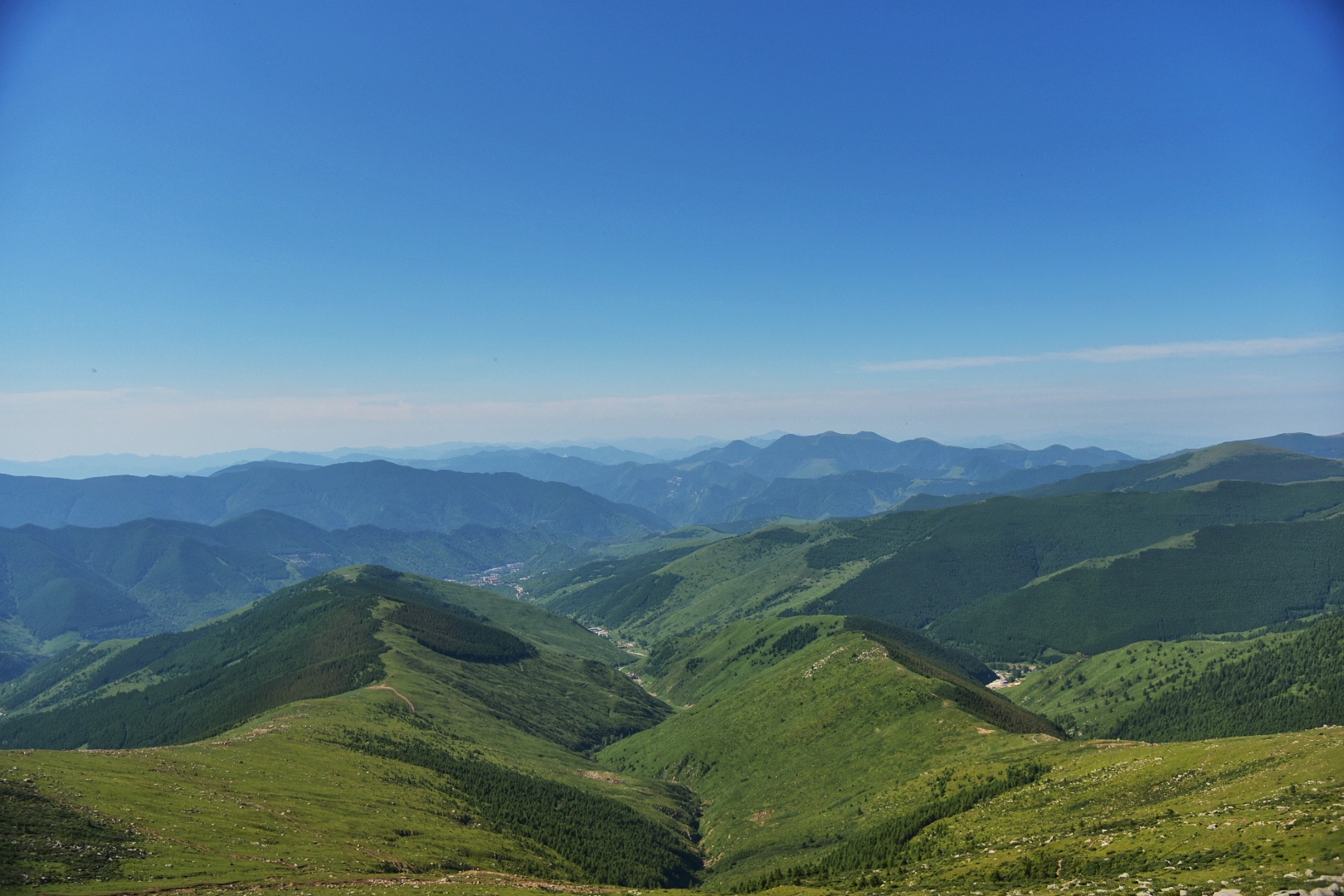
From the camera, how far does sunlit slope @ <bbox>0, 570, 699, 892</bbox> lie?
84.2 metres

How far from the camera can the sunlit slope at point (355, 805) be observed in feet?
276

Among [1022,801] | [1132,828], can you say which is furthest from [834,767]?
[1132,828]

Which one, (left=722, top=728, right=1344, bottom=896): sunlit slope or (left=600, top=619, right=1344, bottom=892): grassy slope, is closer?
(left=722, top=728, right=1344, bottom=896): sunlit slope

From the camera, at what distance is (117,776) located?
101 metres

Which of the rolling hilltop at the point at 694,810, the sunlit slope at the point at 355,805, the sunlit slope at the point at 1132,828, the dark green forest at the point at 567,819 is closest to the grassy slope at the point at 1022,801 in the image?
the sunlit slope at the point at 1132,828

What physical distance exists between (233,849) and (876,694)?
6445 inches

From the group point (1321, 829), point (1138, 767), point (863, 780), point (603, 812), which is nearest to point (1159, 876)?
point (1321, 829)

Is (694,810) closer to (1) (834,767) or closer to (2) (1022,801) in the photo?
(1) (834,767)

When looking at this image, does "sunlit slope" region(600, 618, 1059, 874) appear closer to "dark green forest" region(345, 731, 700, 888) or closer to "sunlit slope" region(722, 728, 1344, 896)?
"dark green forest" region(345, 731, 700, 888)

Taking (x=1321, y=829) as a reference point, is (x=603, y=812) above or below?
below

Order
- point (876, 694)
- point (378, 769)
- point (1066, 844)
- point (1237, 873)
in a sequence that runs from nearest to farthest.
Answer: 1. point (1237, 873)
2. point (1066, 844)
3. point (378, 769)
4. point (876, 694)

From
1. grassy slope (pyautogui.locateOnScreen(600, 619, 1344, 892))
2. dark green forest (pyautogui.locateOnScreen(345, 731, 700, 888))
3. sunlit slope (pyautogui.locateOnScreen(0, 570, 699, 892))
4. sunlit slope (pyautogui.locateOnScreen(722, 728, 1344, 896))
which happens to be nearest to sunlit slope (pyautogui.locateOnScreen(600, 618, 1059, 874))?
grassy slope (pyautogui.locateOnScreen(600, 619, 1344, 892))

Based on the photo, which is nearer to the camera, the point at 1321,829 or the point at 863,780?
the point at 1321,829

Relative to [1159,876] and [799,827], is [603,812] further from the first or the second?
[1159,876]
